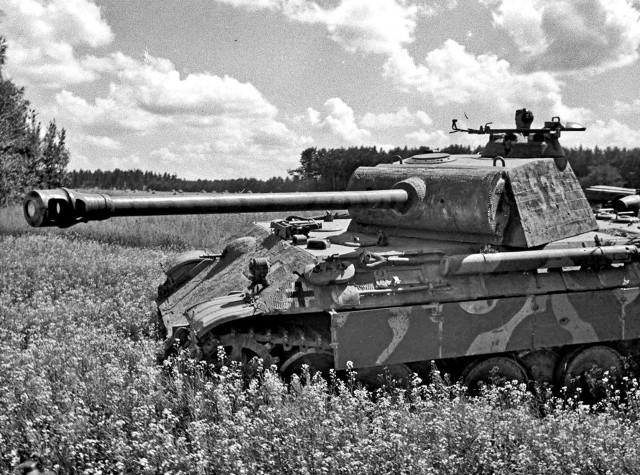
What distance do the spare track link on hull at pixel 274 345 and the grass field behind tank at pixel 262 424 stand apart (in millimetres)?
201

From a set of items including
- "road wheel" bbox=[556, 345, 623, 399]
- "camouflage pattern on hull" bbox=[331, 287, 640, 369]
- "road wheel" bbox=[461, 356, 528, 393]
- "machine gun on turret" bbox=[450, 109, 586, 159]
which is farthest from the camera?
"machine gun on turret" bbox=[450, 109, 586, 159]

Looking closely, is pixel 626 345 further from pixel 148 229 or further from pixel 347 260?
pixel 148 229

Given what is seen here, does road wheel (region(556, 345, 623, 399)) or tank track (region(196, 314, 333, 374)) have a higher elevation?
tank track (region(196, 314, 333, 374))

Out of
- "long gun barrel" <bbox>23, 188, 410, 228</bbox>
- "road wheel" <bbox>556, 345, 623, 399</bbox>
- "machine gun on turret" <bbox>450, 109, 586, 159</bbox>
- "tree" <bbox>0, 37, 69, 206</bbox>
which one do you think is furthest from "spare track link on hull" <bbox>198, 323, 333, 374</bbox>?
"tree" <bbox>0, 37, 69, 206</bbox>

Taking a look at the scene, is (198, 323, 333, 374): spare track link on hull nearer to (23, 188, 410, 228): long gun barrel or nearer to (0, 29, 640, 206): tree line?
(23, 188, 410, 228): long gun barrel

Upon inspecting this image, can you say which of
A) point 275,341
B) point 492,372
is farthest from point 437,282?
point 275,341

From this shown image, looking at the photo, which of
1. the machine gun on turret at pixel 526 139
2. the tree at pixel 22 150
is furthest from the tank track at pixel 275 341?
the tree at pixel 22 150

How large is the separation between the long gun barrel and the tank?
17 millimetres

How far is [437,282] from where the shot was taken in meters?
8.31

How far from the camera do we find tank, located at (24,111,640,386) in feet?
26.3

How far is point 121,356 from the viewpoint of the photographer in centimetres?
962

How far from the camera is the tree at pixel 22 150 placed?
90.3ft

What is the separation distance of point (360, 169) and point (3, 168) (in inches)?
793

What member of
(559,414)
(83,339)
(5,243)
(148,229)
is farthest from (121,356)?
(148,229)
